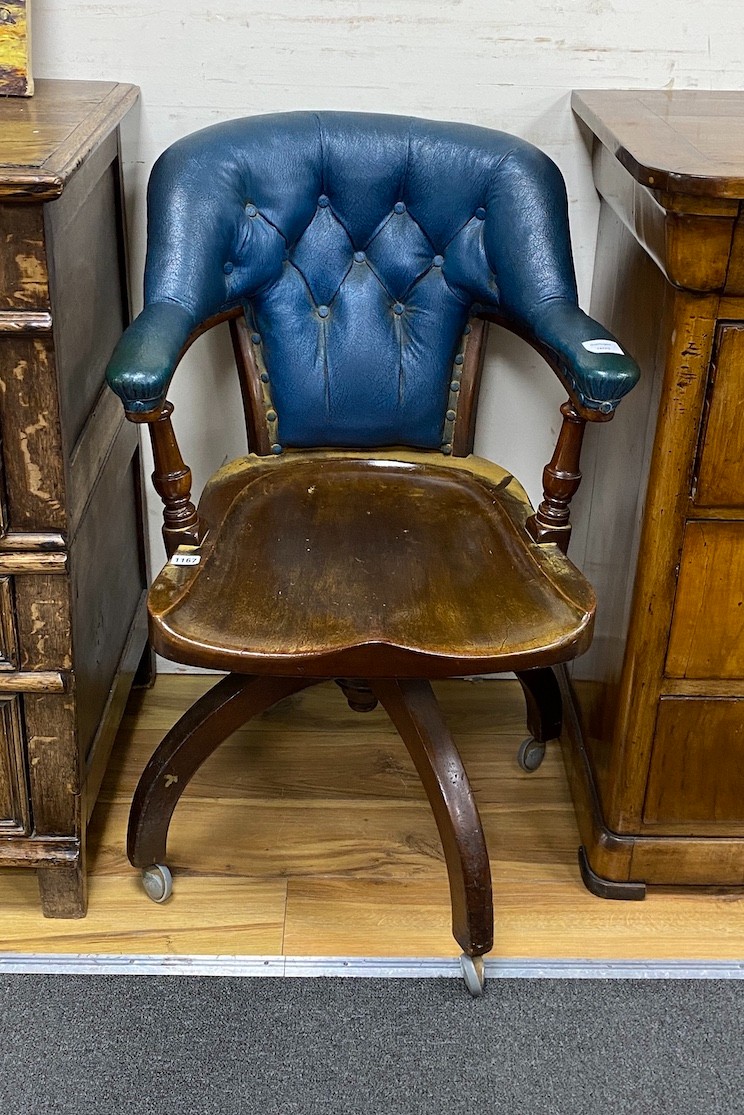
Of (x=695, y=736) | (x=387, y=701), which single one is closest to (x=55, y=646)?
(x=387, y=701)

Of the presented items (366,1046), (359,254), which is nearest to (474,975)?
(366,1046)

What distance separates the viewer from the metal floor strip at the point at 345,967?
1.50 meters

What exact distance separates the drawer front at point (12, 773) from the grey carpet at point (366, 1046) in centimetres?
19

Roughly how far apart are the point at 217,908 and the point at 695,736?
684 mm

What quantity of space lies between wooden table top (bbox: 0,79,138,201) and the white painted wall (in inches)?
2.6

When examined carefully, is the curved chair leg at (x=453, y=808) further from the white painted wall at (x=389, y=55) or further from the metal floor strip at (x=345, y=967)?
the white painted wall at (x=389, y=55)

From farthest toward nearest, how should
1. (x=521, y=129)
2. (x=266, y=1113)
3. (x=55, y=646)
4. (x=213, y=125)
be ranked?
(x=521, y=129) < (x=213, y=125) < (x=55, y=646) < (x=266, y=1113)

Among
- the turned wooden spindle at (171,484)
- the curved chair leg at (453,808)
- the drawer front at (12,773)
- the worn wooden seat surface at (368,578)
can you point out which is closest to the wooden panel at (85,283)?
the turned wooden spindle at (171,484)

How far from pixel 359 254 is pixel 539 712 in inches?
29.7

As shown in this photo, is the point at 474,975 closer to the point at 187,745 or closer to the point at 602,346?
the point at 187,745

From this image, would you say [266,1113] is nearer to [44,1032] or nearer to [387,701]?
[44,1032]

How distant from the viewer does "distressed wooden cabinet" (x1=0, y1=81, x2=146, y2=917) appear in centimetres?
128

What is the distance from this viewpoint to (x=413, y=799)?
5.97 feet

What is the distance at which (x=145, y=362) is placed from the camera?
131 cm
